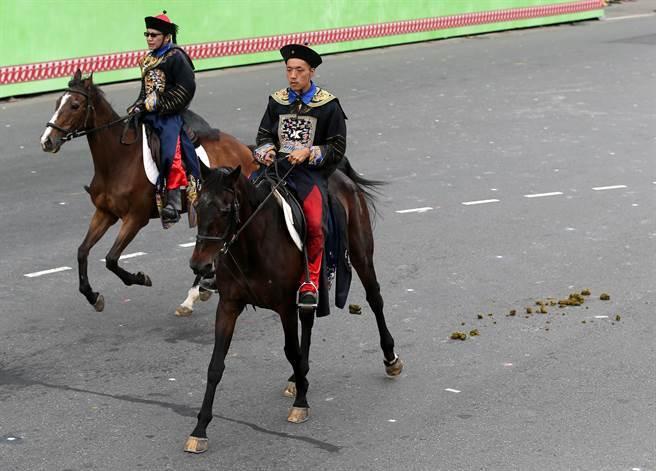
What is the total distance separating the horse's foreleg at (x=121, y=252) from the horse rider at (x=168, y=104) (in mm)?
353

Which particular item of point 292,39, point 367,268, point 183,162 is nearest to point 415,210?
point 183,162

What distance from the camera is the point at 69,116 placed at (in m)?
11.5

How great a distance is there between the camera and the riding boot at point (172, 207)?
12.0m

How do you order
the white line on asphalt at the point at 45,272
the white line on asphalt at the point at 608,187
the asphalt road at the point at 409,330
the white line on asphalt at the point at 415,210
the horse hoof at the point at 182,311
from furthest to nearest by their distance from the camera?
the white line on asphalt at the point at 608,187
the white line on asphalt at the point at 415,210
the white line on asphalt at the point at 45,272
the horse hoof at the point at 182,311
the asphalt road at the point at 409,330

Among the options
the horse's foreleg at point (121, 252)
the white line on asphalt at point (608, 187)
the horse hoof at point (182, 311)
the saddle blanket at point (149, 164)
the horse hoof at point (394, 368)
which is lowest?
the horse hoof at point (182, 311)

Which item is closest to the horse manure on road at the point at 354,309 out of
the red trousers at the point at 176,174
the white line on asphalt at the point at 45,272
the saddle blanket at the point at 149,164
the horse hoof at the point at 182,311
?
the horse hoof at the point at 182,311

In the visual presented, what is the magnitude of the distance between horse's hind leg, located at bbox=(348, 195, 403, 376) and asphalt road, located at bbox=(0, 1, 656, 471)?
167 millimetres

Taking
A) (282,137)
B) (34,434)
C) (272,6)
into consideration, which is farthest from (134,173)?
(272,6)

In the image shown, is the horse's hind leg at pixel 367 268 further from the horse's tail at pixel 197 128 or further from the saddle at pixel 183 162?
the horse's tail at pixel 197 128

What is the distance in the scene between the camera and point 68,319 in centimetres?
1150

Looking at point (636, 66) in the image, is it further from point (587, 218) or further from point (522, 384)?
point (522, 384)

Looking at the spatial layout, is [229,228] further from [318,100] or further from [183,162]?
[183,162]

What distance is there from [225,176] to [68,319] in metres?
3.98

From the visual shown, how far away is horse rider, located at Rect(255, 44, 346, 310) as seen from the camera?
9094 millimetres
